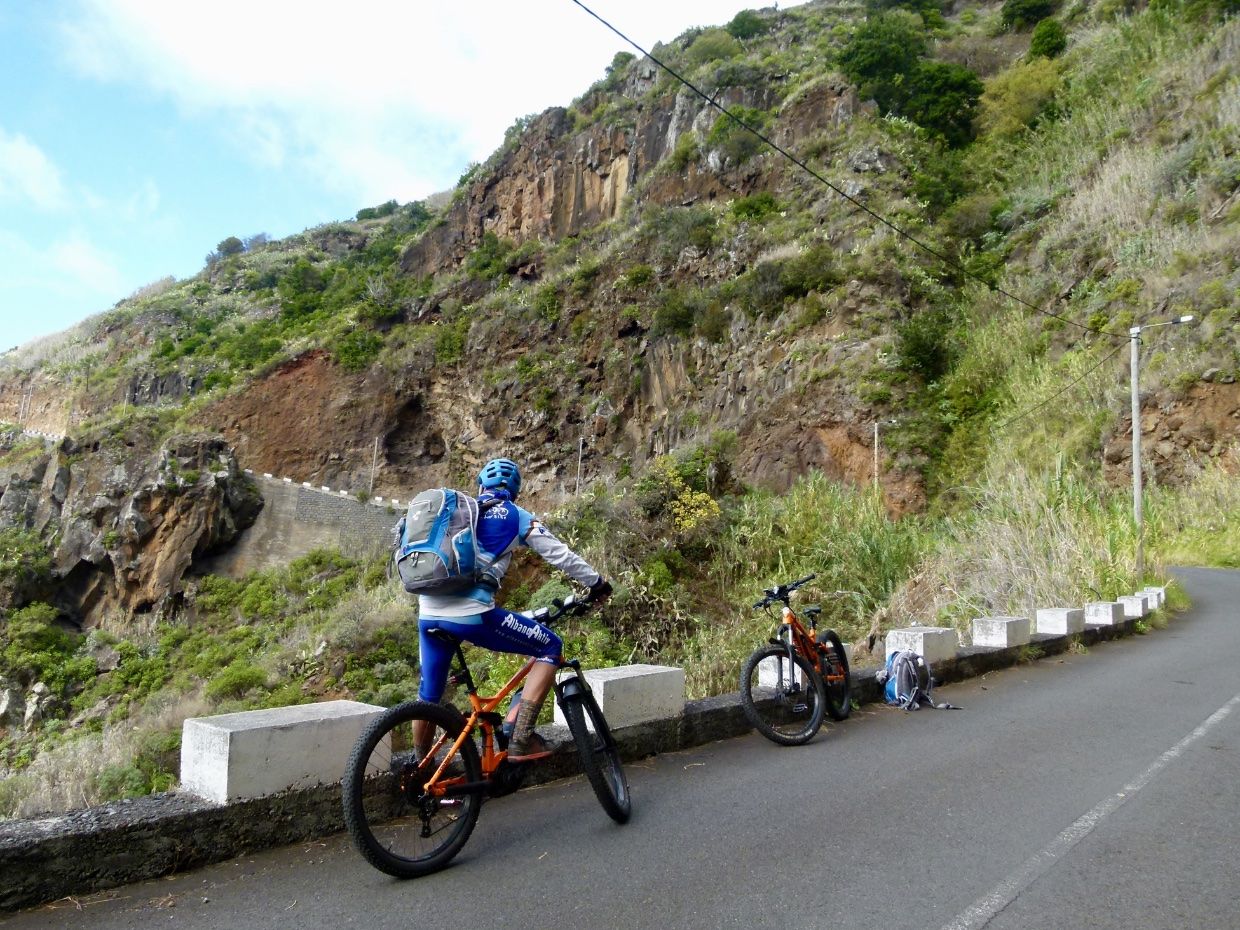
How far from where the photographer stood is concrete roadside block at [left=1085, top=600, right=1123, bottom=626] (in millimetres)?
12586

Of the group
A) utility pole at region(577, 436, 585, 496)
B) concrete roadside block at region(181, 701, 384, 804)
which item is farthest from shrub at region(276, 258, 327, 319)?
concrete roadside block at region(181, 701, 384, 804)

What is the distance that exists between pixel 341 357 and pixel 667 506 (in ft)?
118

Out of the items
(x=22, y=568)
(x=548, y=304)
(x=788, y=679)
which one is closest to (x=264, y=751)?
(x=788, y=679)

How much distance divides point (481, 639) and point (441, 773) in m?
0.61

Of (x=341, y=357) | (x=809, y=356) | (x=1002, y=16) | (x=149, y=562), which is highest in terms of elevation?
(x=1002, y=16)

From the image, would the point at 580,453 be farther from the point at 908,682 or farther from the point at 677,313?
the point at 908,682

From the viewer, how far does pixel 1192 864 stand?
3877mm

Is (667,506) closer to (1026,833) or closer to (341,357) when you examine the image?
(1026,833)

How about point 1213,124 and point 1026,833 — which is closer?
point 1026,833

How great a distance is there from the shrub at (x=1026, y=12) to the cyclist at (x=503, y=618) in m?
55.5

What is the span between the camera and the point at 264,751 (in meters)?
3.86

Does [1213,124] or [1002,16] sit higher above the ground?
[1002,16]

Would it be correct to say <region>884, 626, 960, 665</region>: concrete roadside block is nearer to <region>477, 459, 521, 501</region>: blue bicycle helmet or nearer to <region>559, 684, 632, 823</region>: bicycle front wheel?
<region>559, 684, 632, 823</region>: bicycle front wheel

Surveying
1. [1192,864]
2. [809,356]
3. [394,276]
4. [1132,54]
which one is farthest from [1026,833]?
[394,276]
